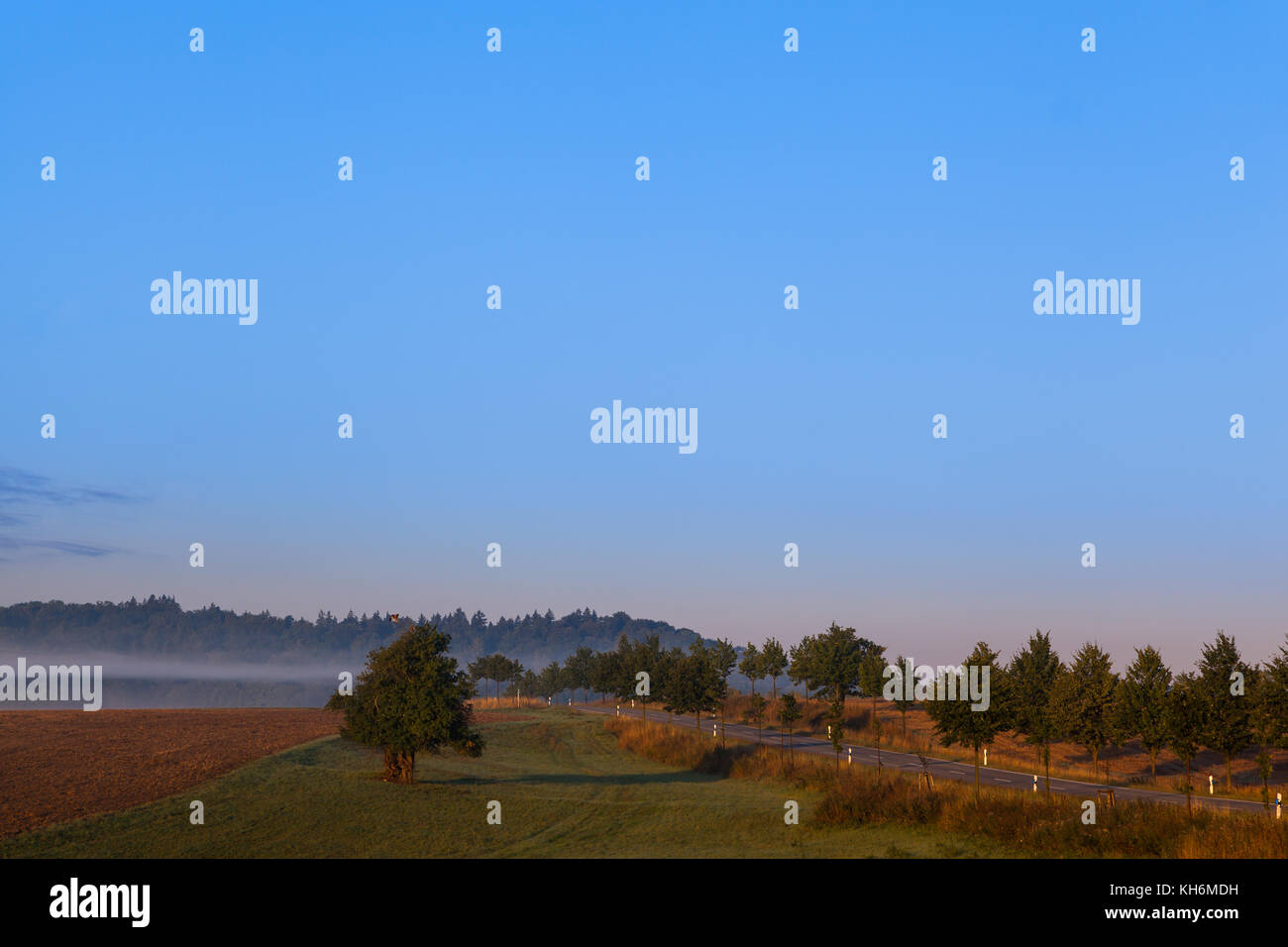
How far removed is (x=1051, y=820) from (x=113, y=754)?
130ft

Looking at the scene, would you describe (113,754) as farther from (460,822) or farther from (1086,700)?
(1086,700)

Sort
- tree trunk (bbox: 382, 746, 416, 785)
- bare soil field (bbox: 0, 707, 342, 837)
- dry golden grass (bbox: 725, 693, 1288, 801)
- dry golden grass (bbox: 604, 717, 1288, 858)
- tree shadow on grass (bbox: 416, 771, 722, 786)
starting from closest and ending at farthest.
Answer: dry golden grass (bbox: 604, 717, 1288, 858), bare soil field (bbox: 0, 707, 342, 837), tree trunk (bbox: 382, 746, 416, 785), tree shadow on grass (bbox: 416, 771, 722, 786), dry golden grass (bbox: 725, 693, 1288, 801)

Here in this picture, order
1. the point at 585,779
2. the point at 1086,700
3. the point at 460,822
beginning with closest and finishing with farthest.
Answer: the point at 460,822 → the point at 585,779 → the point at 1086,700

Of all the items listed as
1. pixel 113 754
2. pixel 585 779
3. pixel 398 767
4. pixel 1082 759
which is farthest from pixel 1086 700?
pixel 113 754

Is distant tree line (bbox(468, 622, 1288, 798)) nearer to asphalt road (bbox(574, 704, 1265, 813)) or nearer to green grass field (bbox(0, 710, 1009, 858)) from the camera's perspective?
asphalt road (bbox(574, 704, 1265, 813))

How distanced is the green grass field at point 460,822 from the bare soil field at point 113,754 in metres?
1.67

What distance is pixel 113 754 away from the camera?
42094mm

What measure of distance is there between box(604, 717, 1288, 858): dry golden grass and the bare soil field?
81.4ft

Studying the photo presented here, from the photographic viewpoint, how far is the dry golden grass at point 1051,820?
22078 mm

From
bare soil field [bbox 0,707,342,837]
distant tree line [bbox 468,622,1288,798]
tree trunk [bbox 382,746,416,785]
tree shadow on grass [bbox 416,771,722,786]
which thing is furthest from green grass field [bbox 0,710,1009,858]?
distant tree line [bbox 468,622,1288,798]

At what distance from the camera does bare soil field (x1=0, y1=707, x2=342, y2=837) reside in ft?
99.3

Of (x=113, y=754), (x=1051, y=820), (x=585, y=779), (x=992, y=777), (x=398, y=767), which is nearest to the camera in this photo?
(x=1051, y=820)

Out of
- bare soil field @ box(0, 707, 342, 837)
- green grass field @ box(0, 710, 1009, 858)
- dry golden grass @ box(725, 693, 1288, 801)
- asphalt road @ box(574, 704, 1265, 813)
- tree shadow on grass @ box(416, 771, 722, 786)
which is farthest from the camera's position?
dry golden grass @ box(725, 693, 1288, 801)
